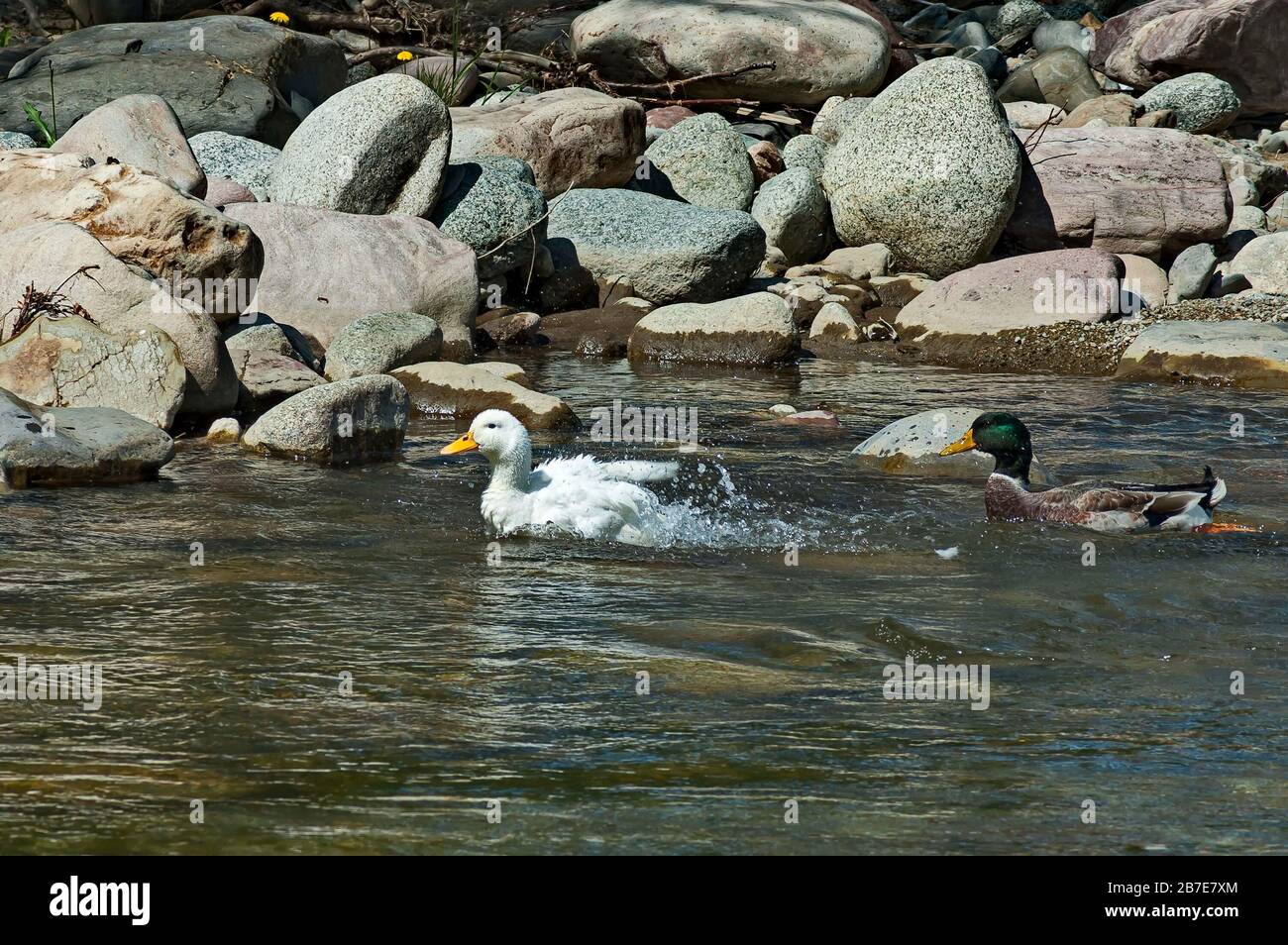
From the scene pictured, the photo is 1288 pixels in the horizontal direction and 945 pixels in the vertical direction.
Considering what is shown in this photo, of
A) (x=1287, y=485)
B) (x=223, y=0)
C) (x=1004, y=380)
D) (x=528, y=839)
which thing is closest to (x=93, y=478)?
(x=528, y=839)

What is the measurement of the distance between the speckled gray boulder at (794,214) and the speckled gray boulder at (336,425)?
8.10m

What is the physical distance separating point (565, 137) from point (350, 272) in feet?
14.3

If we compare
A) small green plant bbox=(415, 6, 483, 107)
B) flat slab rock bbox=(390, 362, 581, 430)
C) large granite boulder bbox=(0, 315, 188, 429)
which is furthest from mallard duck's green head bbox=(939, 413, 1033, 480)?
small green plant bbox=(415, 6, 483, 107)

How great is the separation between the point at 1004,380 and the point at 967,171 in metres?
3.65

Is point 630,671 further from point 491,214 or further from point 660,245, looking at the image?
point 660,245

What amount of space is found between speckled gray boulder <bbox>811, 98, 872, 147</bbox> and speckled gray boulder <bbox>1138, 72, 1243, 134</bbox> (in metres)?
4.61

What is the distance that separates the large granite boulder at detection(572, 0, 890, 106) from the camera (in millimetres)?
19094

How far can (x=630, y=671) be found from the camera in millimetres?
5203

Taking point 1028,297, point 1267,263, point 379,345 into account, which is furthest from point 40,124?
point 1267,263

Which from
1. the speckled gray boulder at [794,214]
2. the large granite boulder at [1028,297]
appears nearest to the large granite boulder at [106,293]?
the large granite boulder at [1028,297]

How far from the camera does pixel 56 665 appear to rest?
5.02m

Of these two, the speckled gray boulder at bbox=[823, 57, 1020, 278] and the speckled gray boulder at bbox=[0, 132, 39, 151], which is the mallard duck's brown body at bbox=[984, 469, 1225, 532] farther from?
the speckled gray boulder at bbox=[0, 132, 39, 151]

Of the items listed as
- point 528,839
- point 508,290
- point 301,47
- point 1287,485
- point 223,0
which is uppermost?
point 223,0

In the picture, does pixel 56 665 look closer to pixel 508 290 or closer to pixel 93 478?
pixel 93 478
